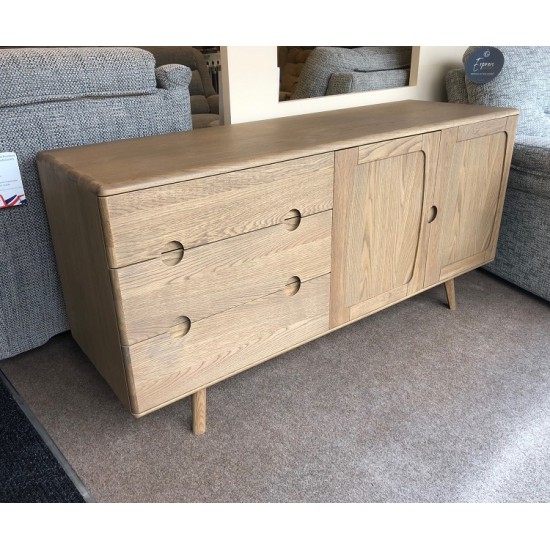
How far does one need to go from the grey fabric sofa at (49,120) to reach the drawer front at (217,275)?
1.69 feet

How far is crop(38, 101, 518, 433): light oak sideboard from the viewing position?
954mm

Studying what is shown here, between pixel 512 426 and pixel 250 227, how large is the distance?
0.80m

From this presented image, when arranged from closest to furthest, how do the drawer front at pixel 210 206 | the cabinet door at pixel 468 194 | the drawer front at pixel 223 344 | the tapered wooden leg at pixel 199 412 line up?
the drawer front at pixel 210 206, the drawer front at pixel 223 344, the tapered wooden leg at pixel 199 412, the cabinet door at pixel 468 194

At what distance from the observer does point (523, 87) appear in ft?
5.90

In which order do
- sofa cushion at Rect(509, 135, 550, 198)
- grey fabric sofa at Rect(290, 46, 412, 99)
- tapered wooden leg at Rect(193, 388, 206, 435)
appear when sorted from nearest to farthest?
tapered wooden leg at Rect(193, 388, 206, 435) < sofa cushion at Rect(509, 135, 550, 198) < grey fabric sofa at Rect(290, 46, 412, 99)

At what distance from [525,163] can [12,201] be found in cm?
154

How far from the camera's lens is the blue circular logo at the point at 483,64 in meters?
1.75

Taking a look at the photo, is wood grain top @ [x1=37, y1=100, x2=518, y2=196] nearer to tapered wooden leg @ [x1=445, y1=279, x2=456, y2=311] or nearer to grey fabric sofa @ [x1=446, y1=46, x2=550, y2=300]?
grey fabric sofa @ [x1=446, y1=46, x2=550, y2=300]

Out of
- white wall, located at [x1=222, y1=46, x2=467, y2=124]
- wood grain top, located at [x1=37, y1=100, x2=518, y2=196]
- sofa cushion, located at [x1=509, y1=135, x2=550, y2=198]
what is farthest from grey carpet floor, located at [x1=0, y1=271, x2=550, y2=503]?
white wall, located at [x1=222, y1=46, x2=467, y2=124]

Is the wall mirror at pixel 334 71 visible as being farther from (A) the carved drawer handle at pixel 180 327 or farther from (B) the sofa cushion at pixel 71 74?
(A) the carved drawer handle at pixel 180 327

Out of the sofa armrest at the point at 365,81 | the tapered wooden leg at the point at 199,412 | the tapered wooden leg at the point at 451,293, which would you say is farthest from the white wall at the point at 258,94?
the tapered wooden leg at the point at 199,412

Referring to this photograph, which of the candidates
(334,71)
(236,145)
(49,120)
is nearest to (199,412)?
(236,145)

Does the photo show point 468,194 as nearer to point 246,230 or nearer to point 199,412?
point 246,230
